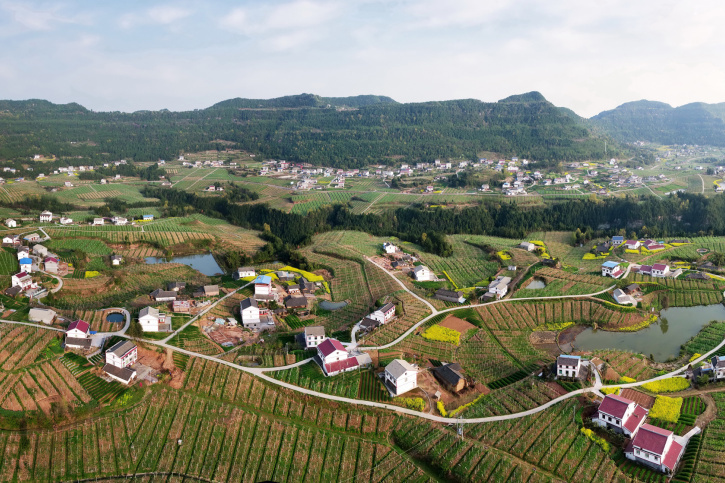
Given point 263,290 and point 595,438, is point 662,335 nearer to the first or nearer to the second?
point 595,438

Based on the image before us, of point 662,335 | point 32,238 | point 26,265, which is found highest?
point 32,238

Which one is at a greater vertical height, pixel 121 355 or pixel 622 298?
pixel 121 355

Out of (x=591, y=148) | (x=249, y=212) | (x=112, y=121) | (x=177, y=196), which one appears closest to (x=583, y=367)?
(x=249, y=212)

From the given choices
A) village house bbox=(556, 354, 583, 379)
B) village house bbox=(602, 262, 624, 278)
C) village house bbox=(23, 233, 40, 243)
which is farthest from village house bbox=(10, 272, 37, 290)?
village house bbox=(602, 262, 624, 278)

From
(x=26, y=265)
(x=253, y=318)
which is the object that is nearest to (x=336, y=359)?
(x=253, y=318)

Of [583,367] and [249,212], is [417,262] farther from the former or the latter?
[249,212]

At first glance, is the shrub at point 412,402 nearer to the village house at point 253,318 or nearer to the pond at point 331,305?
the village house at point 253,318
